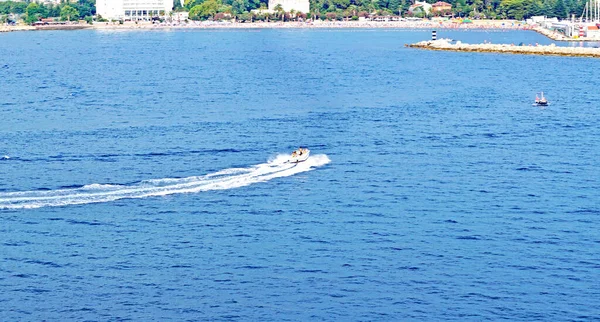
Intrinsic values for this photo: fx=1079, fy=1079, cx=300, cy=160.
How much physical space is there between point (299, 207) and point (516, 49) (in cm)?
10554

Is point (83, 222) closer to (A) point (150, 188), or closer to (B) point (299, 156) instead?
(A) point (150, 188)

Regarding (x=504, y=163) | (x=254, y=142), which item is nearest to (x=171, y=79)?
(x=254, y=142)

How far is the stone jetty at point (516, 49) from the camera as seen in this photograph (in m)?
137

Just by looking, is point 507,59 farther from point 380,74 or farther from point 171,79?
point 171,79

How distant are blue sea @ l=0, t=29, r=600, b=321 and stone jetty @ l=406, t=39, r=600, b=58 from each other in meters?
49.9

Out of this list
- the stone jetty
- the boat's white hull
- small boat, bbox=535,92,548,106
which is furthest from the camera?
the stone jetty

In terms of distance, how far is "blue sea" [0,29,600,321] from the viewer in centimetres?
3728

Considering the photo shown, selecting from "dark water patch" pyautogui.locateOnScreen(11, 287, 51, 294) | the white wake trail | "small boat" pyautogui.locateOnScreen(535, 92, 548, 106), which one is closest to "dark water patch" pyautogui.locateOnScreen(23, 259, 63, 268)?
"dark water patch" pyautogui.locateOnScreen(11, 287, 51, 294)

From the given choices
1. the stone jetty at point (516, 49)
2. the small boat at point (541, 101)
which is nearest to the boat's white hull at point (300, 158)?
the small boat at point (541, 101)

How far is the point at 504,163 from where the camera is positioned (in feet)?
189

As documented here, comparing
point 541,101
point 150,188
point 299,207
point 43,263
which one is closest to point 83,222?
point 43,263

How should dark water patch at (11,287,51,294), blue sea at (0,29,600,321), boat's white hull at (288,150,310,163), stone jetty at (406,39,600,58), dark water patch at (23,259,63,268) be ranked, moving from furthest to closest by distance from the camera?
stone jetty at (406,39,600,58), boat's white hull at (288,150,310,163), dark water patch at (23,259,63,268), dark water patch at (11,287,51,294), blue sea at (0,29,600,321)

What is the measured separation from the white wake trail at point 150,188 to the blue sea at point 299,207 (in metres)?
0.13

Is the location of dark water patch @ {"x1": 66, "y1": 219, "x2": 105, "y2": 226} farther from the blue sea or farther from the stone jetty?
the stone jetty
